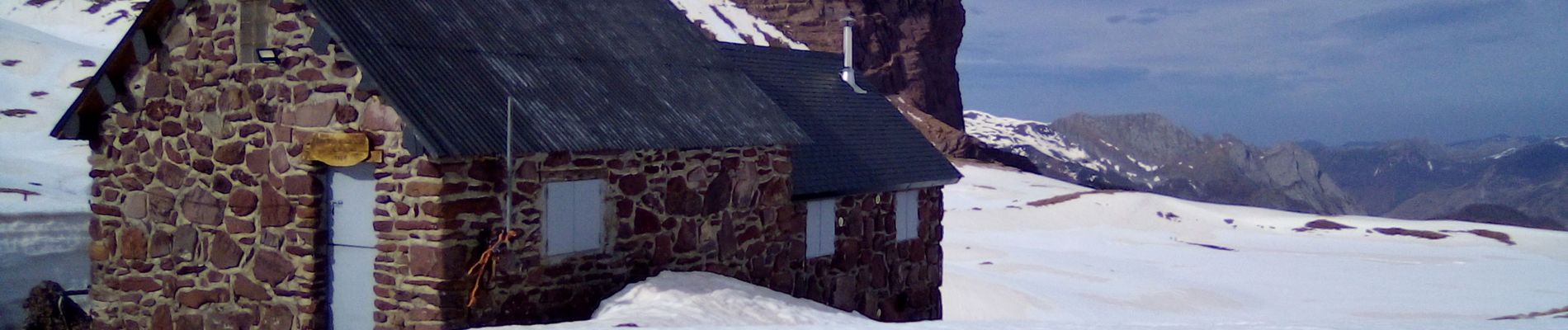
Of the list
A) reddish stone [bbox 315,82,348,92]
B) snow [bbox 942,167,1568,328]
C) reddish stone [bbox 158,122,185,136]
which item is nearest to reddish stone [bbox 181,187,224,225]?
reddish stone [bbox 158,122,185,136]

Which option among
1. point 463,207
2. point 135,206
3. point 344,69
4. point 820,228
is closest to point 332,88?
point 344,69

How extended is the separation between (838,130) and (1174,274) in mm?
10413

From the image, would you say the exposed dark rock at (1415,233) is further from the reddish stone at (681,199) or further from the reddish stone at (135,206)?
the reddish stone at (135,206)

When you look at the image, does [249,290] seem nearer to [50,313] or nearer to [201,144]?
[201,144]

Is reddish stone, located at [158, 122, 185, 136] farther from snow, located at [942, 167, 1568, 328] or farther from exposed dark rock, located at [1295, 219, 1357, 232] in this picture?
exposed dark rock, located at [1295, 219, 1357, 232]

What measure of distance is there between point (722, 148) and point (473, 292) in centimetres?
334

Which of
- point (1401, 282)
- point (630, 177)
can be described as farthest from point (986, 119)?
point (630, 177)

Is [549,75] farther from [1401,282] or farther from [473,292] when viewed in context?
[1401,282]

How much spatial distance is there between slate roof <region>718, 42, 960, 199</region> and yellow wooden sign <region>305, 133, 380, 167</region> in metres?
5.58

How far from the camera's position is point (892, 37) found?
56.9 metres

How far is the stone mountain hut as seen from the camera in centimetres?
1005

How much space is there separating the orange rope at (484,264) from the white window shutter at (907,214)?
724cm

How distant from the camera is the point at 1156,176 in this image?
257 ft

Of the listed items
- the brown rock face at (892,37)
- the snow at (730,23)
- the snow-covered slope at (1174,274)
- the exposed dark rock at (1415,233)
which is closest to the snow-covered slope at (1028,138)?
the brown rock face at (892,37)
